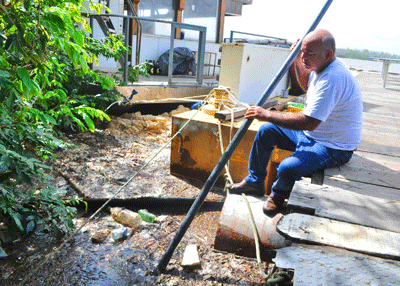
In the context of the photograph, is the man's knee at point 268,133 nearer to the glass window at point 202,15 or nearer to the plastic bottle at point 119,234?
the plastic bottle at point 119,234

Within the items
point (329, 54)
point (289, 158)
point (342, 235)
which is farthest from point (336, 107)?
point (342, 235)

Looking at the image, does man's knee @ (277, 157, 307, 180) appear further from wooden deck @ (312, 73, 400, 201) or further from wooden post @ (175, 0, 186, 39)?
wooden post @ (175, 0, 186, 39)

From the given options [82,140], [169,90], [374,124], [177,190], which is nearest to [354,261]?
[177,190]

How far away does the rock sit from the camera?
3.22 meters

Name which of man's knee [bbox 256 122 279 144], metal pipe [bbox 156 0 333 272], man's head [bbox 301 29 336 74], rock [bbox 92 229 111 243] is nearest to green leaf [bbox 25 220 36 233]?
rock [bbox 92 229 111 243]

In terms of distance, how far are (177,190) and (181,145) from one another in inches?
24.3

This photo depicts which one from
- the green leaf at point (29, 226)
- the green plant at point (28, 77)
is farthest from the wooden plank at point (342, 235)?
the green leaf at point (29, 226)

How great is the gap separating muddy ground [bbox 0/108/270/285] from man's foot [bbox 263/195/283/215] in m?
0.50

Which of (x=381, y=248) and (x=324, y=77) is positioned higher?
(x=324, y=77)

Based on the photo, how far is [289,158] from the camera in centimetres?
268

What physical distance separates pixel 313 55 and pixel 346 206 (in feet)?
3.84

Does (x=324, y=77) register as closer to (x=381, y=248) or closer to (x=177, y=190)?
(x=381, y=248)

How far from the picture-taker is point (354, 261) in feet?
5.05

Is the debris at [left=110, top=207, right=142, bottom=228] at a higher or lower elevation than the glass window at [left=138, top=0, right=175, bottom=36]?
lower
